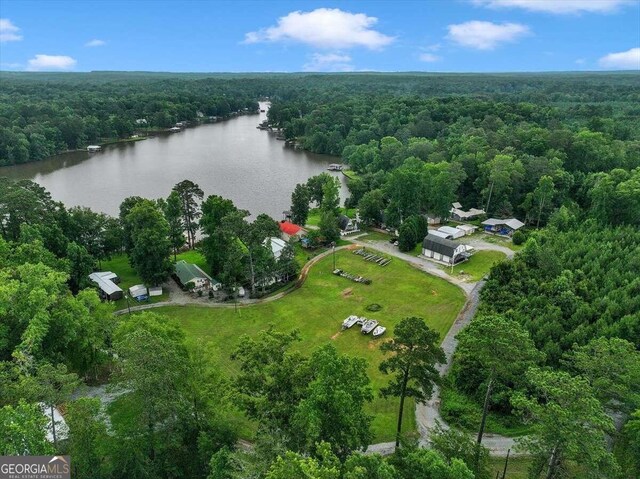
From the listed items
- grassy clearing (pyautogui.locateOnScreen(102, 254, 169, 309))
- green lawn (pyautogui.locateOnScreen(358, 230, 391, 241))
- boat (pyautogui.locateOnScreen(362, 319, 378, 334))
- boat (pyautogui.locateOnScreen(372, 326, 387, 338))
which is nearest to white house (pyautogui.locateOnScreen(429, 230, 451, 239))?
green lawn (pyautogui.locateOnScreen(358, 230, 391, 241))

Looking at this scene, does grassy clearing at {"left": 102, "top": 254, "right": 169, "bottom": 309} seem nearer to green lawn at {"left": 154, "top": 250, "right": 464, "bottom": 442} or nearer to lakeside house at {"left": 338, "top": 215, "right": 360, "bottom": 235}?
green lawn at {"left": 154, "top": 250, "right": 464, "bottom": 442}

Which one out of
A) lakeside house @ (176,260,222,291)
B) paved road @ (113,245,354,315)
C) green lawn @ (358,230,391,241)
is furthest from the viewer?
green lawn @ (358,230,391,241)

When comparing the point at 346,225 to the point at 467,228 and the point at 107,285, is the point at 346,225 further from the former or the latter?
the point at 107,285

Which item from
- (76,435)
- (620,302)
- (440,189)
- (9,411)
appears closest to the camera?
(9,411)

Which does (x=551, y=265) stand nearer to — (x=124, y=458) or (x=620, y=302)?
(x=620, y=302)

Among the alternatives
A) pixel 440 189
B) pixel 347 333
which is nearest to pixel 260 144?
pixel 440 189

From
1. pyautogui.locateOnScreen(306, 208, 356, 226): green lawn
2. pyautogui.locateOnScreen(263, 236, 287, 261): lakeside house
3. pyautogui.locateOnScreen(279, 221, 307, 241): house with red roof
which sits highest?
pyautogui.locateOnScreen(263, 236, 287, 261): lakeside house

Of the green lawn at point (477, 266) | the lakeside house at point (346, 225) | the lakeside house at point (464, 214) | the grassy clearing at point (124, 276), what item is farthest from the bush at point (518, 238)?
the grassy clearing at point (124, 276)
